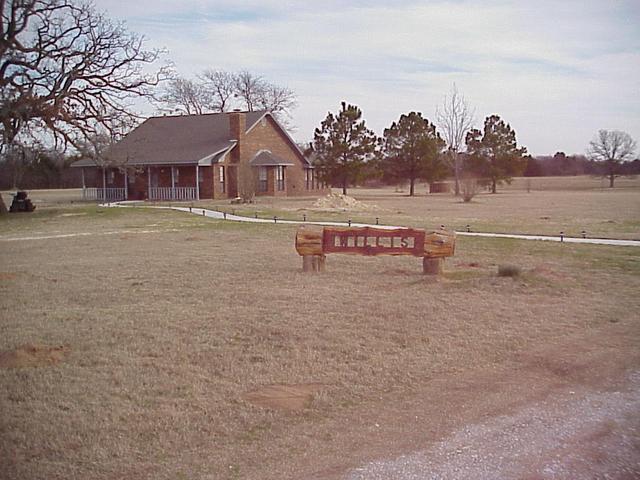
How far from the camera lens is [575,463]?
Result: 4379mm

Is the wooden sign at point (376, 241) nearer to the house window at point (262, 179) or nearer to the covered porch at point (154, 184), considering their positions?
the covered porch at point (154, 184)

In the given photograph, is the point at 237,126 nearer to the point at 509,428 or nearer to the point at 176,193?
the point at 176,193

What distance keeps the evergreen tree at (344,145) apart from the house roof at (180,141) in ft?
22.1

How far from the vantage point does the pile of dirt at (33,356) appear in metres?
6.48

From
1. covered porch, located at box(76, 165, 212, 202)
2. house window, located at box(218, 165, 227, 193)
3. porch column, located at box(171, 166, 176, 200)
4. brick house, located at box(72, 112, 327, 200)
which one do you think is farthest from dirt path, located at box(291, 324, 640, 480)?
porch column, located at box(171, 166, 176, 200)

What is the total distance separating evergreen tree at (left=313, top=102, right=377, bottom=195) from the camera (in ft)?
169

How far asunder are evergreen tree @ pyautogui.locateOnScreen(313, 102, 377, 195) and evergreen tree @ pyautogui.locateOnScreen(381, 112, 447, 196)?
30.8 ft

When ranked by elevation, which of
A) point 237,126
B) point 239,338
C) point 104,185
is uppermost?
point 237,126

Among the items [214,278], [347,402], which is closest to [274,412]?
[347,402]

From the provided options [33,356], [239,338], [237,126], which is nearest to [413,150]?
[237,126]

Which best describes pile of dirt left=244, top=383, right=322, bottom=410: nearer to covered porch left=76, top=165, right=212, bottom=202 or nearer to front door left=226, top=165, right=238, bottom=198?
covered porch left=76, top=165, right=212, bottom=202

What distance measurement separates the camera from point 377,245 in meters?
11.6

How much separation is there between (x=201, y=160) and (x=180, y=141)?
489 cm

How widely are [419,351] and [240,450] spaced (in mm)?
2827
